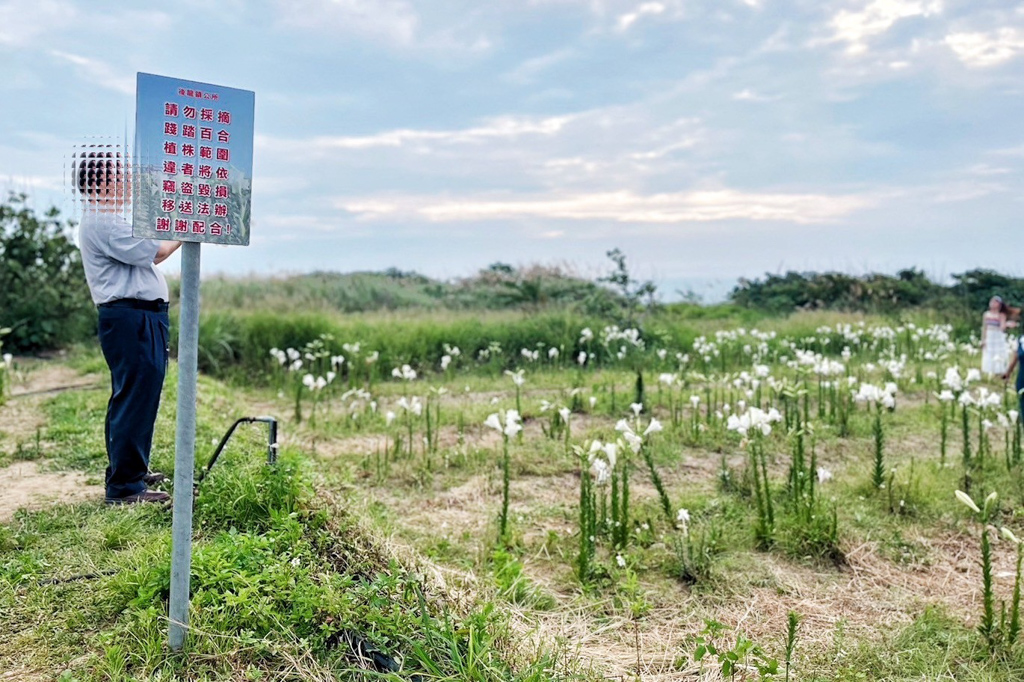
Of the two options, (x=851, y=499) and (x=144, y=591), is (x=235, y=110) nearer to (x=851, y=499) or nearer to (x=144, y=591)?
(x=144, y=591)

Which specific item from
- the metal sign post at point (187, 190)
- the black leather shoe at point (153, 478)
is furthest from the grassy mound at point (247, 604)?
the black leather shoe at point (153, 478)

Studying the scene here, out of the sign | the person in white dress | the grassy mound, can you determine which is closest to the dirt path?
the grassy mound

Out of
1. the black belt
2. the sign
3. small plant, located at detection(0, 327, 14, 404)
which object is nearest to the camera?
the sign

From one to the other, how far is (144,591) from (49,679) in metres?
0.42

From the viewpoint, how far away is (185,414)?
288 centimetres

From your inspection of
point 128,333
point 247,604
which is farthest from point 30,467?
point 247,604

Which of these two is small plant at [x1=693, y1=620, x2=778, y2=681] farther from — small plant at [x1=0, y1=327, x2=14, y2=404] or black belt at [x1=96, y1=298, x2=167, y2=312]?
small plant at [x1=0, y1=327, x2=14, y2=404]

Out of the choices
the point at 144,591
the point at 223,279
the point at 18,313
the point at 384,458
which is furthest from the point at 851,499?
the point at 223,279

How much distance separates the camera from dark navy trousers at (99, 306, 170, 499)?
4.32 meters

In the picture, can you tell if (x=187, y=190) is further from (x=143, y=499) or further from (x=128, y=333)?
(x=143, y=499)

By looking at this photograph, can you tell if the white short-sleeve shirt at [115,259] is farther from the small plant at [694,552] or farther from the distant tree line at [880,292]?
the distant tree line at [880,292]

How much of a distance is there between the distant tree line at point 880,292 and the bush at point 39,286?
15626 mm

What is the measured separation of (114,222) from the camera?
421 centimetres

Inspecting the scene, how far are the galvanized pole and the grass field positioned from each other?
0.27 m
